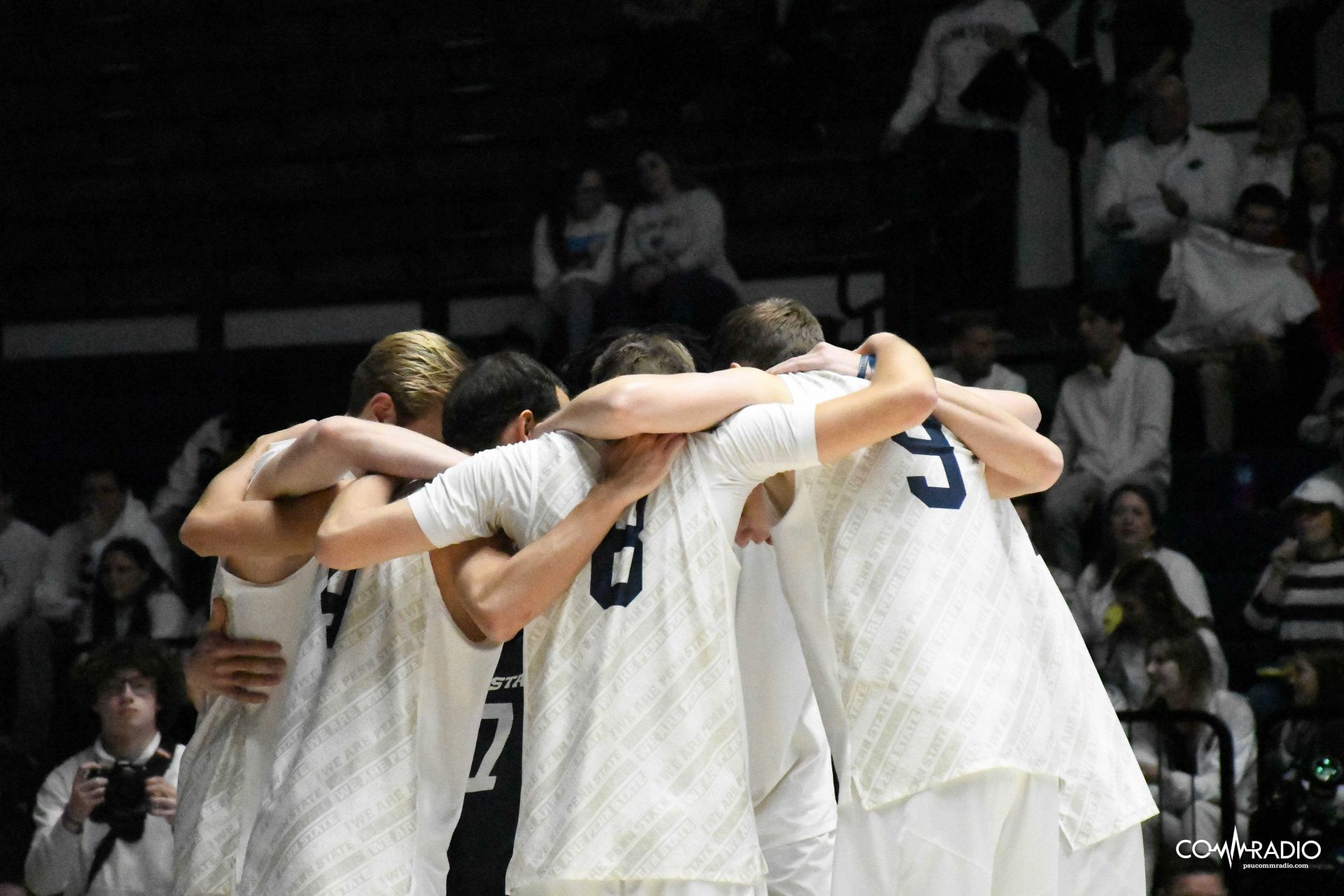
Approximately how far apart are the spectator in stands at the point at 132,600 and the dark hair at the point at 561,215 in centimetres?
298

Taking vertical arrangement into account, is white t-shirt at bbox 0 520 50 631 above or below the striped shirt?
below

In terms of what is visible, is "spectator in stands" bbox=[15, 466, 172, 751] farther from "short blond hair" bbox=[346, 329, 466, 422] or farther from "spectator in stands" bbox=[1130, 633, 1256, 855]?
"short blond hair" bbox=[346, 329, 466, 422]

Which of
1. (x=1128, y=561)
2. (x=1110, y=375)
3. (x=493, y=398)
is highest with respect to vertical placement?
(x=493, y=398)

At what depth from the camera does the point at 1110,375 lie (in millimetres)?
8250

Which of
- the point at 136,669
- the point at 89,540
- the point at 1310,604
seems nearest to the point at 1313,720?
the point at 1310,604

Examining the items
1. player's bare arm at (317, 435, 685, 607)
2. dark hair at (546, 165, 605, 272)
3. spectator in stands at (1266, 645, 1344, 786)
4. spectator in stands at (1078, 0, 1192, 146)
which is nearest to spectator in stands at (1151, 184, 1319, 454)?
spectator in stands at (1078, 0, 1192, 146)

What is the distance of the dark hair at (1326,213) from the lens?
27.1 feet

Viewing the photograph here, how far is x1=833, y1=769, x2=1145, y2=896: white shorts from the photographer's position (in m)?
2.86

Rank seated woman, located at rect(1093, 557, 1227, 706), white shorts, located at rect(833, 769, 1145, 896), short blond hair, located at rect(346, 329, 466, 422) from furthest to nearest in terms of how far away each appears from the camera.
Result: seated woman, located at rect(1093, 557, 1227, 706)
short blond hair, located at rect(346, 329, 466, 422)
white shorts, located at rect(833, 769, 1145, 896)

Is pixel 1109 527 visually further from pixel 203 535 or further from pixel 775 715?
pixel 203 535

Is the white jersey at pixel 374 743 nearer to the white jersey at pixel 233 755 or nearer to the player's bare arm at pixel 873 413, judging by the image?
the white jersey at pixel 233 755

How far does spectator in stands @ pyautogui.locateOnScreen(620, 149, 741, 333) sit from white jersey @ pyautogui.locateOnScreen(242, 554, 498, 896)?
5863 mm

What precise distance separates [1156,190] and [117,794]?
6.12 metres

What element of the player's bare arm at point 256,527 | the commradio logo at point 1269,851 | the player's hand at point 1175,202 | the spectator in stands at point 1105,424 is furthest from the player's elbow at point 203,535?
the player's hand at point 1175,202
